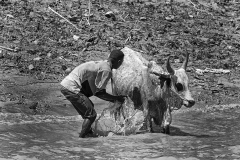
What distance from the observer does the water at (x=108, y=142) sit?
25.1 ft

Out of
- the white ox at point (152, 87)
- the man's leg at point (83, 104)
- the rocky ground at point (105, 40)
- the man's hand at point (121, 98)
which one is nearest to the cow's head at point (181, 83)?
the white ox at point (152, 87)

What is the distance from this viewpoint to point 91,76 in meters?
8.30

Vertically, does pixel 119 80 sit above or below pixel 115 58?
below

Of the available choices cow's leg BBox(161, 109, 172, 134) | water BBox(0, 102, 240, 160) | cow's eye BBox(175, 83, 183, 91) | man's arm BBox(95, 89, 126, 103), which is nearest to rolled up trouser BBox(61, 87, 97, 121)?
man's arm BBox(95, 89, 126, 103)

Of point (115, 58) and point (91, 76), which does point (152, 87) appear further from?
point (91, 76)

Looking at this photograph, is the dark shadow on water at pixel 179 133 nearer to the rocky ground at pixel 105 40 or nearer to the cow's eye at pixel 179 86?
the cow's eye at pixel 179 86

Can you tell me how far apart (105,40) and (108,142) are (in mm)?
4705

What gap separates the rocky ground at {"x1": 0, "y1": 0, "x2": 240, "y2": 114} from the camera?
1098cm

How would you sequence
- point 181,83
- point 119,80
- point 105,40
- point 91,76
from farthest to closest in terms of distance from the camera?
1. point 105,40
2. point 119,80
3. point 181,83
4. point 91,76

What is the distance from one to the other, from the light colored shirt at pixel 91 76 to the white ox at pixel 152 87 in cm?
86

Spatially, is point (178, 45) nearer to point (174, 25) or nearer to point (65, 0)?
point (174, 25)

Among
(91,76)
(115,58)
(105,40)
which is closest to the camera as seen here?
(91,76)

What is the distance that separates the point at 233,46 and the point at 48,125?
6263 mm

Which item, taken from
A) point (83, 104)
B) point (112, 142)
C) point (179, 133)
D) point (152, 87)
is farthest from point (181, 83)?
point (83, 104)
